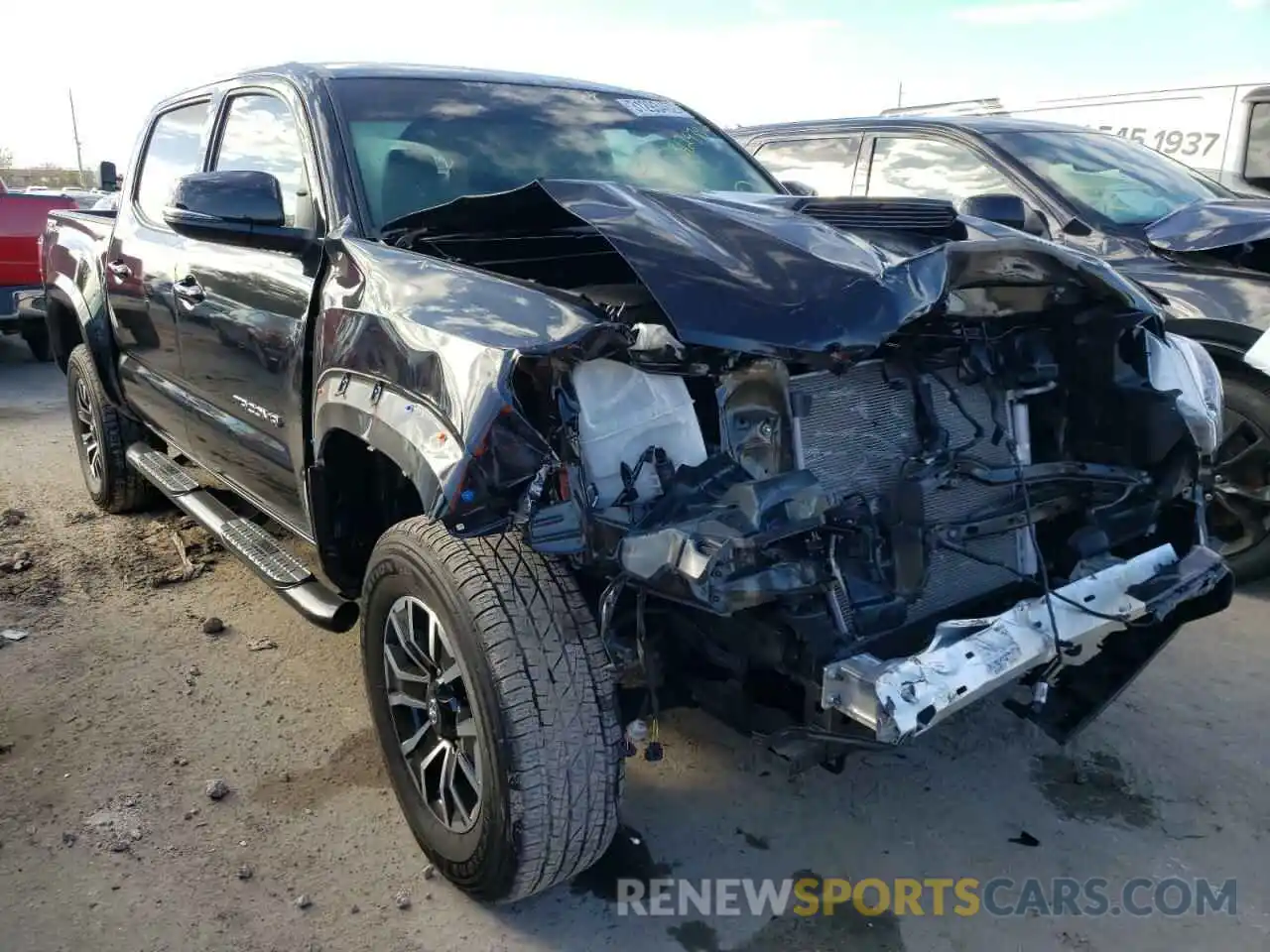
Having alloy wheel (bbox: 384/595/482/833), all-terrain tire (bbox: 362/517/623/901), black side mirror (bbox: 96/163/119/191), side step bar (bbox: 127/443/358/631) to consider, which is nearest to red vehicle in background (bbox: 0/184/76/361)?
black side mirror (bbox: 96/163/119/191)

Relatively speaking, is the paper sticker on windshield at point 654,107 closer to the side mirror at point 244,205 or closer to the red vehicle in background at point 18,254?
the side mirror at point 244,205

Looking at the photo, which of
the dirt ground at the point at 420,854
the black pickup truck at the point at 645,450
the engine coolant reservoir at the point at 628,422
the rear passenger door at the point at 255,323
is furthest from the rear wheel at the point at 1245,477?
the rear passenger door at the point at 255,323

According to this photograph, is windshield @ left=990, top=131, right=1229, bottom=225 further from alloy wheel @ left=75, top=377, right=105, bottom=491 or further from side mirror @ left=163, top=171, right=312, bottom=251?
alloy wheel @ left=75, top=377, right=105, bottom=491

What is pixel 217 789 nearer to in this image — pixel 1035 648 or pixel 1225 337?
pixel 1035 648

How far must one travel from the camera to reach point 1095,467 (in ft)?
8.80

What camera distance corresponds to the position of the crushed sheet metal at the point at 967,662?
1970 mm

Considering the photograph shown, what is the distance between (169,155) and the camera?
430 cm

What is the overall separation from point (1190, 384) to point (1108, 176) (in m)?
2.80

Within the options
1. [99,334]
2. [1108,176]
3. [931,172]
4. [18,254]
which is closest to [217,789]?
[99,334]

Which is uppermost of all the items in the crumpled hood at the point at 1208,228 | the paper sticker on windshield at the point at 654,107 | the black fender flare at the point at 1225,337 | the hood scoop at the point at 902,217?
the paper sticker on windshield at the point at 654,107

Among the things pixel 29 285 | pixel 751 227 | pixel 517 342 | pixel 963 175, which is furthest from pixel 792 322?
pixel 29 285

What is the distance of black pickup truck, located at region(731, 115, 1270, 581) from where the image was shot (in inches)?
163

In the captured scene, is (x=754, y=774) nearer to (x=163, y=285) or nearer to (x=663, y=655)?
(x=663, y=655)

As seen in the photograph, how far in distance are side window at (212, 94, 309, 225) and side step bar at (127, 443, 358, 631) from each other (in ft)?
3.60
